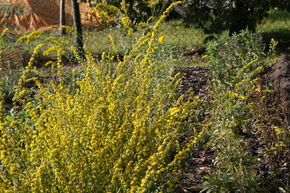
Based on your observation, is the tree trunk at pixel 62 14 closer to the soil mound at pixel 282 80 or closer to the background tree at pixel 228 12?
the background tree at pixel 228 12

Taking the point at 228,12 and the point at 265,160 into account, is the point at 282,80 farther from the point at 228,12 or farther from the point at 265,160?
the point at 228,12

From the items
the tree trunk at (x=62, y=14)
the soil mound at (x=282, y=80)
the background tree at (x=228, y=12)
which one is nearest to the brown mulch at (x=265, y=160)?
the soil mound at (x=282, y=80)

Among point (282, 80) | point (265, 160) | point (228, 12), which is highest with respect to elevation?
point (228, 12)

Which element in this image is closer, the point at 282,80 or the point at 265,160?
the point at 265,160

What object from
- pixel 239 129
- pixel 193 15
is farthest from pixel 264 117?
pixel 193 15

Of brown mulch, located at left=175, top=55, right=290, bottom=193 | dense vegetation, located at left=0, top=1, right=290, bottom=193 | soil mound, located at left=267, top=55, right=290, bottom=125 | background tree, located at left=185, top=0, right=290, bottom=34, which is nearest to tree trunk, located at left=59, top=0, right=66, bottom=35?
background tree, located at left=185, top=0, right=290, bottom=34

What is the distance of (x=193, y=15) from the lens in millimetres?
8383


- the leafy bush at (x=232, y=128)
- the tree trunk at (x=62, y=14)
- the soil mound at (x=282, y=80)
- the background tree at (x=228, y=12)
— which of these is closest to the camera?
the leafy bush at (x=232, y=128)

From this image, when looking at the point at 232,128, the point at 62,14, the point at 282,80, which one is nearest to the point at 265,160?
the point at 232,128

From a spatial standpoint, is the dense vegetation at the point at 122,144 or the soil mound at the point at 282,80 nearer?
the dense vegetation at the point at 122,144

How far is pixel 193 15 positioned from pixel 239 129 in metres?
4.68

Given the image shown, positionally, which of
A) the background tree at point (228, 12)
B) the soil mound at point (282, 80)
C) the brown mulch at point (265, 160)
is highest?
the background tree at point (228, 12)

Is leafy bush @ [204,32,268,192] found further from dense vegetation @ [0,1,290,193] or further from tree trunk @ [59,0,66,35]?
tree trunk @ [59,0,66,35]

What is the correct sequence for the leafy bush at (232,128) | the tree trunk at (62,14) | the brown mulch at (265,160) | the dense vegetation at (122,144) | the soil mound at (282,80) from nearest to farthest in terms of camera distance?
1. the dense vegetation at (122,144)
2. the leafy bush at (232,128)
3. the brown mulch at (265,160)
4. the soil mound at (282,80)
5. the tree trunk at (62,14)
